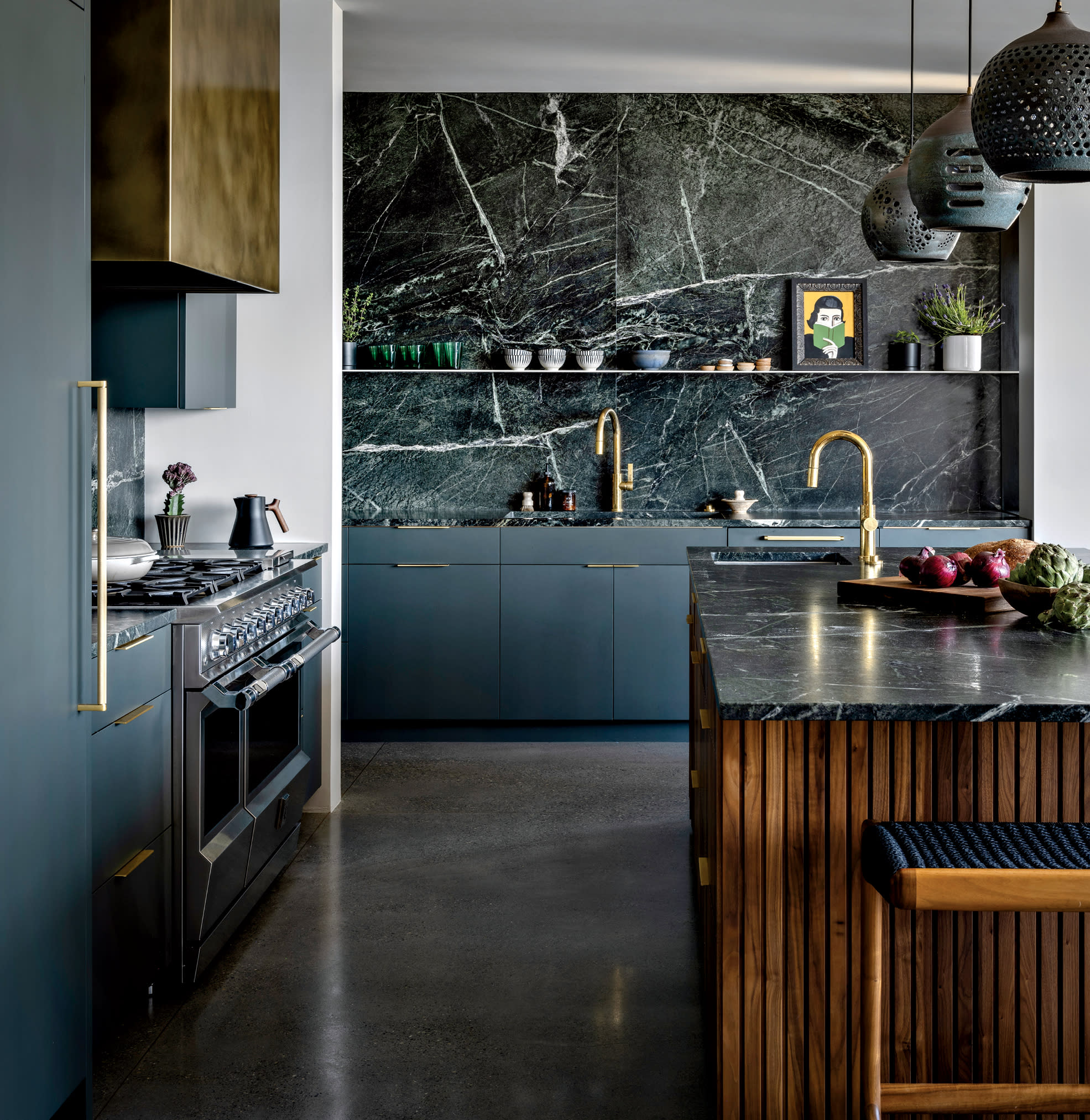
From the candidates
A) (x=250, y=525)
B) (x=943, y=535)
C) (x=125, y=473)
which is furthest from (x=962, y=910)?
(x=943, y=535)

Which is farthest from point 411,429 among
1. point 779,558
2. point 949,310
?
point 949,310

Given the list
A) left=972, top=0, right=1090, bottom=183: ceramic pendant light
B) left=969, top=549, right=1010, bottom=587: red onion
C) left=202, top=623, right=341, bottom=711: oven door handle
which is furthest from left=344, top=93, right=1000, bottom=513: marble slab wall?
left=972, top=0, right=1090, bottom=183: ceramic pendant light

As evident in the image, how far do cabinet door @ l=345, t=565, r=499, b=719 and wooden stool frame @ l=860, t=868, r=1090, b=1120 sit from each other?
328 centimetres

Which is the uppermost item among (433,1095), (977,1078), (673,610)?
(673,610)

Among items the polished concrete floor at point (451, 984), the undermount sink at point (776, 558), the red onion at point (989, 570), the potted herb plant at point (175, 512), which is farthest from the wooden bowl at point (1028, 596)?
the potted herb plant at point (175, 512)

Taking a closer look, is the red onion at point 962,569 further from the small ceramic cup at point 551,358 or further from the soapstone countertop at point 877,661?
the small ceramic cup at point 551,358

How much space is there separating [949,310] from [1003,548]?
2546mm

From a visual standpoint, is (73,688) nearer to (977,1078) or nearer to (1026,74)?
(977,1078)

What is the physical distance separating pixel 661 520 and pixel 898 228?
239 centimetres

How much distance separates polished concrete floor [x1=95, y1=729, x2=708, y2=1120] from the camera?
2.23 m

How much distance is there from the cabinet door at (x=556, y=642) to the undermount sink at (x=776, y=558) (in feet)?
2.97

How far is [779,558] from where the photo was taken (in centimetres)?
428

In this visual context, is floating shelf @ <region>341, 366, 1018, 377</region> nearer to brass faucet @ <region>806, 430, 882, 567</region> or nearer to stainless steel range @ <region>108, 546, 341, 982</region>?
brass faucet @ <region>806, 430, 882, 567</region>

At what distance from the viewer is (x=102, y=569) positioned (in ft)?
6.88
